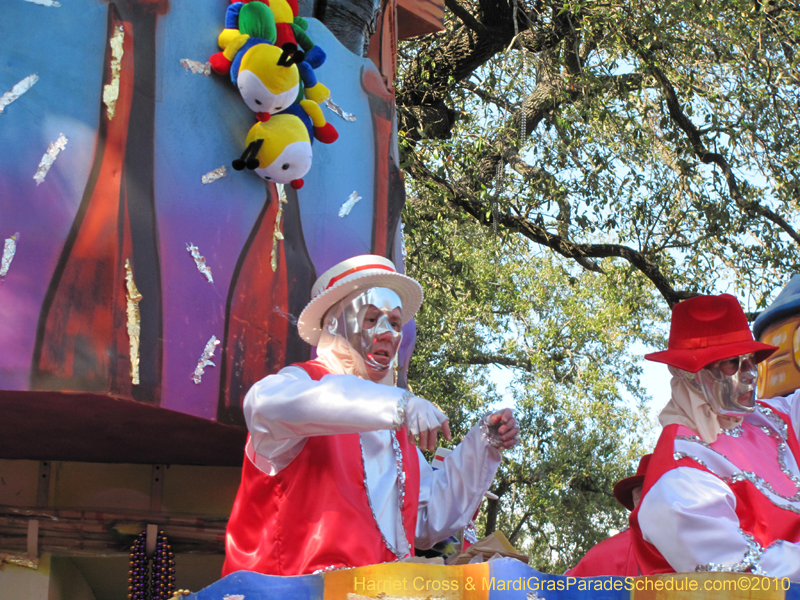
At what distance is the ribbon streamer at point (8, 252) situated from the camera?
3326 mm

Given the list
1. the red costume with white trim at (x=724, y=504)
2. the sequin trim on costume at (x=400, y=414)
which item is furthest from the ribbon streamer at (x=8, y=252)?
the red costume with white trim at (x=724, y=504)

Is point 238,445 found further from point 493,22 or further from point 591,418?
point 591,418

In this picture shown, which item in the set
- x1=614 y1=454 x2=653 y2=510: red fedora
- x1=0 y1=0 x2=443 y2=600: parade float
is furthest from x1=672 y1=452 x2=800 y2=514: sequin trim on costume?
x1=0 y1=0 x2=443 y2=600: parade float

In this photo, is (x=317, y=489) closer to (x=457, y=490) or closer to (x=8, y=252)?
(x=457, y=490)

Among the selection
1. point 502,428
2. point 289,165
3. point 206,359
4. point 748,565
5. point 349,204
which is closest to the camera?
point 748,565

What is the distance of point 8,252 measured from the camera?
3340 mm

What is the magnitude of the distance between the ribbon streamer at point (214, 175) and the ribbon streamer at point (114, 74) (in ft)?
1.33

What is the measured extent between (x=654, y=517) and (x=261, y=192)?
1.96m

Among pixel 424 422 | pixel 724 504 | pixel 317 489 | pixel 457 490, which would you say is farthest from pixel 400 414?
pixel 724 504

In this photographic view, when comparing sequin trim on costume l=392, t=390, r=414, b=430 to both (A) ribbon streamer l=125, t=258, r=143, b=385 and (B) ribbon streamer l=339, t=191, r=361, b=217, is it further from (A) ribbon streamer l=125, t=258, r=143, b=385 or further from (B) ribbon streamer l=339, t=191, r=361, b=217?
(B) ribbon streamer l=339, t=191, r=361, b=217

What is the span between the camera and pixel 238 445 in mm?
4027

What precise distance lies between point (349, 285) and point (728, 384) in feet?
4.44

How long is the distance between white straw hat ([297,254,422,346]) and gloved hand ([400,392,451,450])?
32.2 inches

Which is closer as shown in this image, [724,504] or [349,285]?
[724,504]
